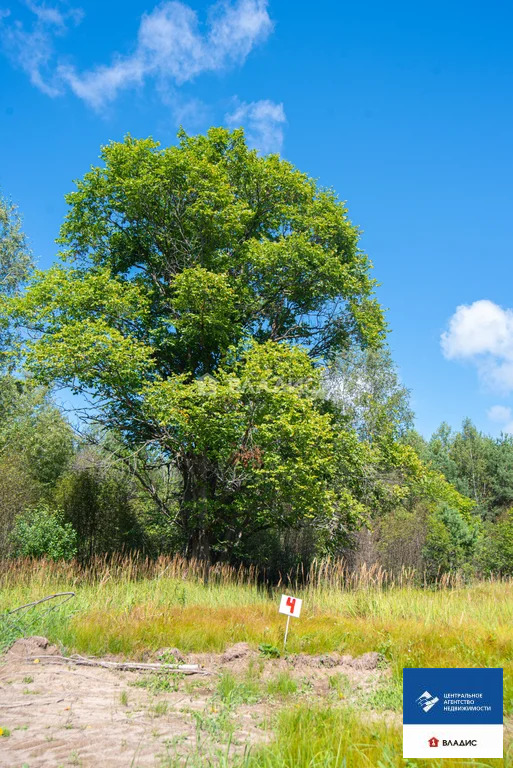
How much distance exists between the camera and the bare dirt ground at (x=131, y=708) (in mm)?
3797

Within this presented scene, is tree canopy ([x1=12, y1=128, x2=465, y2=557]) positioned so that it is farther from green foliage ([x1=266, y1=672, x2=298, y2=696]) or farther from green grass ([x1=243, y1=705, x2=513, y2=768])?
green grass ([x1=243, y1=705, x2=513, y2=768])

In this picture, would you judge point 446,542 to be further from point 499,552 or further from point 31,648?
point 31,648

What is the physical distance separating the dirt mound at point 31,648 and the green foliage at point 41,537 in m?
8.44

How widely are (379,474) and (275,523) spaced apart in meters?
3.53

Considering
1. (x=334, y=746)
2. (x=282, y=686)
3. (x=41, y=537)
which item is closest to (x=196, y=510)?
(x=41, y=537)

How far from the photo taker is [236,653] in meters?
6.67

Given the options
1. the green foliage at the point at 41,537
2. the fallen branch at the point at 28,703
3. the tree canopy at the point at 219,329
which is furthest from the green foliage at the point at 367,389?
the fallen branch at the point at 28,703

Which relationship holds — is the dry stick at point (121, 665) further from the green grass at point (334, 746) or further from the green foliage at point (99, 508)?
the green foliage at point (99, 508)

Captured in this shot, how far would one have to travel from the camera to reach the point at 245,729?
14.3 ft

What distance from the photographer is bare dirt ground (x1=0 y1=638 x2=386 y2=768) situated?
3.80m

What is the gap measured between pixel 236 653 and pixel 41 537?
10.4 meters

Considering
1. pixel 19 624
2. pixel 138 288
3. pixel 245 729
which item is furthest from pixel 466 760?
pixel 138 288

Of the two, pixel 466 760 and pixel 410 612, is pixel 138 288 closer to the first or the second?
pixel 410 612

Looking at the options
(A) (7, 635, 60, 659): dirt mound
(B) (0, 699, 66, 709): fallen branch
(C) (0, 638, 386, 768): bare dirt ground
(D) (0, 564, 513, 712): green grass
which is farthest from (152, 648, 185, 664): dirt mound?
(B) (0, 699, 66, 709): fallen branch
